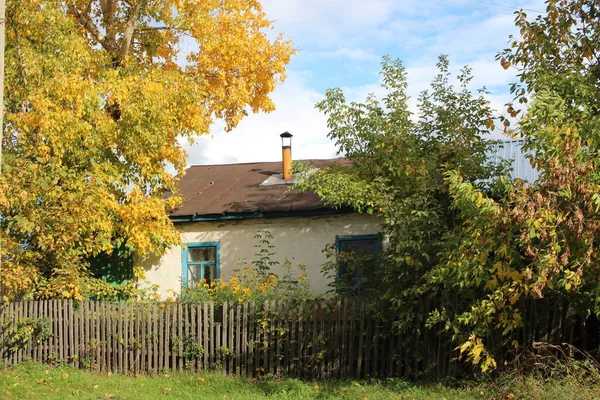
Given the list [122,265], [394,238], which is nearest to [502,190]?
[394,238]

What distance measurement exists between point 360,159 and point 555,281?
4616 millimetres

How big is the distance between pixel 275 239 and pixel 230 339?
3.55 m

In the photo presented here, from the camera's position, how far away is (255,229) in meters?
13.4

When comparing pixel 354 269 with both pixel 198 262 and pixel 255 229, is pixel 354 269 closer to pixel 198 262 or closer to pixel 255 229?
pixel 255 229

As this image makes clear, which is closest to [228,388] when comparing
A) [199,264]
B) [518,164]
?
[199,264]

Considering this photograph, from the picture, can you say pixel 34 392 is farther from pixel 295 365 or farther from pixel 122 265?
pixel 122 265

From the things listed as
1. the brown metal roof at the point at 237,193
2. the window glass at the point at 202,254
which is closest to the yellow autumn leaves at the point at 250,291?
the brown metal roof at the point at 237,193

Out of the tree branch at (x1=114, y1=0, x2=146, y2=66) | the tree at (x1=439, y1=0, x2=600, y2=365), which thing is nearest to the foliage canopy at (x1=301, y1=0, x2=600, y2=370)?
the tree at (x1=439, y1=0, x2=600, y2=365)

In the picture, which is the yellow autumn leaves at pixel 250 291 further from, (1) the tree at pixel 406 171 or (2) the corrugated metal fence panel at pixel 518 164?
(2) the corrugated metal fence panel at pixel 518 164

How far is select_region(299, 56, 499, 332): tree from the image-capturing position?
8.95m

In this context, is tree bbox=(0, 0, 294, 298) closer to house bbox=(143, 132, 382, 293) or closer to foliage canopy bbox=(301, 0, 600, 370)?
house bbox=(143, 132, 382, 293)

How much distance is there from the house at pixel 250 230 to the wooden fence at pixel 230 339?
2.77 m

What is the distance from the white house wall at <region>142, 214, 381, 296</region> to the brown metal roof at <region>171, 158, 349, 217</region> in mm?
312

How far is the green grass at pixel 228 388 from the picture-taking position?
7.67 meters
